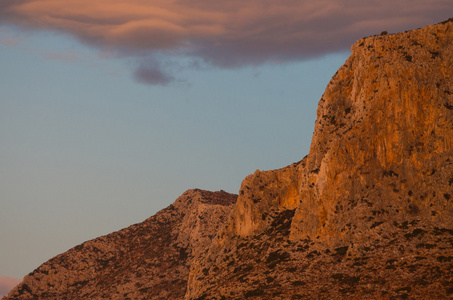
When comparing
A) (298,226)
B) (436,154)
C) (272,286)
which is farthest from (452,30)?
(272,286)

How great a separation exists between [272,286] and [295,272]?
3.72 meters

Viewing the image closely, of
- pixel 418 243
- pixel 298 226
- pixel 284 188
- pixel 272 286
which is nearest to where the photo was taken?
pixel 418 243

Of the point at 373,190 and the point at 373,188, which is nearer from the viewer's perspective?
the point at 373,190

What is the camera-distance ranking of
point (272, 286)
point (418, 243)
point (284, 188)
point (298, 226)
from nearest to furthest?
point (418, 243) < point (272, 286) < point (298, 226) < point (284, 188)

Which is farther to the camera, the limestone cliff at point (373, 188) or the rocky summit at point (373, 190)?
the limestone cliff at point (373, 188)

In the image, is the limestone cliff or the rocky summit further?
the limestone cliff

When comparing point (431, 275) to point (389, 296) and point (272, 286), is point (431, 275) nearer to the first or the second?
point (389, 296)

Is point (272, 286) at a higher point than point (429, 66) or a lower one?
lower

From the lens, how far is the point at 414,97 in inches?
4788

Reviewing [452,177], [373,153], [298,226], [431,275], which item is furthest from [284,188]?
[431,275]

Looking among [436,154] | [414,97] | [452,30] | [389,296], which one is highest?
[452,30]

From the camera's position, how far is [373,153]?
123 m

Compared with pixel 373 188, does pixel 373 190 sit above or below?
below

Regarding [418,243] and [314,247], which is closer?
[418,243]
